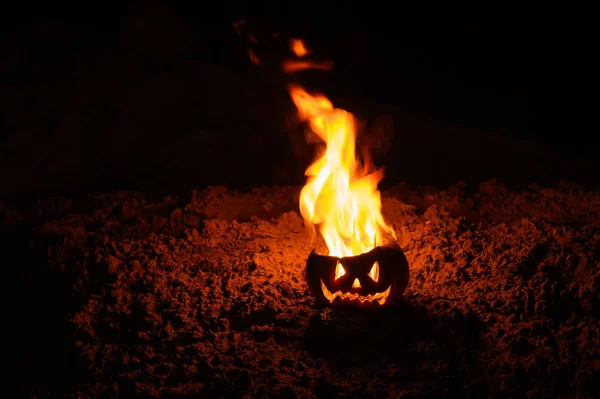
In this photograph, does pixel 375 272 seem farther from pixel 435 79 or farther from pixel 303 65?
pixel 435 79

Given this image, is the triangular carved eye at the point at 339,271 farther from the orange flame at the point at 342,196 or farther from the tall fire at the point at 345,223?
the orange flame at the point at 342,196

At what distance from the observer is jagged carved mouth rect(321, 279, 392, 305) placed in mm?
3480

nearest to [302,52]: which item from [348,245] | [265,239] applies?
[265,239]

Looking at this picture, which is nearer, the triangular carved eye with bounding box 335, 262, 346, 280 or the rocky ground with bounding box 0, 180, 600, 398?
the rocky ground with bounding box 0, 180, 600, 398

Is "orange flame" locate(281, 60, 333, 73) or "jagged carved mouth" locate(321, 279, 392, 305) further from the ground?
"orange flame" locate(281, 60, 333, 73)

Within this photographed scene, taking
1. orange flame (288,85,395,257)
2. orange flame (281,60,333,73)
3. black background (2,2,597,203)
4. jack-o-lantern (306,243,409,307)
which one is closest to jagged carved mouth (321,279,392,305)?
jack-o-lantern (306,243,409,307)

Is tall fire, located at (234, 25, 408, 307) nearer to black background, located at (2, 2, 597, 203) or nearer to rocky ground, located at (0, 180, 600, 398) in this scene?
rocky ground, located at (0, 180, 600, 398)

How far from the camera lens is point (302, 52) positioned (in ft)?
18.2

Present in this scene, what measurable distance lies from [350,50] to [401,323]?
3660 millimetres

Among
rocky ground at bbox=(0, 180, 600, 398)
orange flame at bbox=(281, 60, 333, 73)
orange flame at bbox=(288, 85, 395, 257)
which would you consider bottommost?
rocky ground at bbox=(0, 180, 600, 398)

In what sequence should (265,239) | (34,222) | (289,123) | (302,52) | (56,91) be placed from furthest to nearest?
(56,91), (289,123), (302,52), (34,222), (265,239)

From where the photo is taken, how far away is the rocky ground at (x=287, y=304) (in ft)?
10.0

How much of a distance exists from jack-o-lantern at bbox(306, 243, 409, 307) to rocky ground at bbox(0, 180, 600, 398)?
0.11 metres

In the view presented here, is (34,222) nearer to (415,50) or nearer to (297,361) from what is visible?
(297,361)
